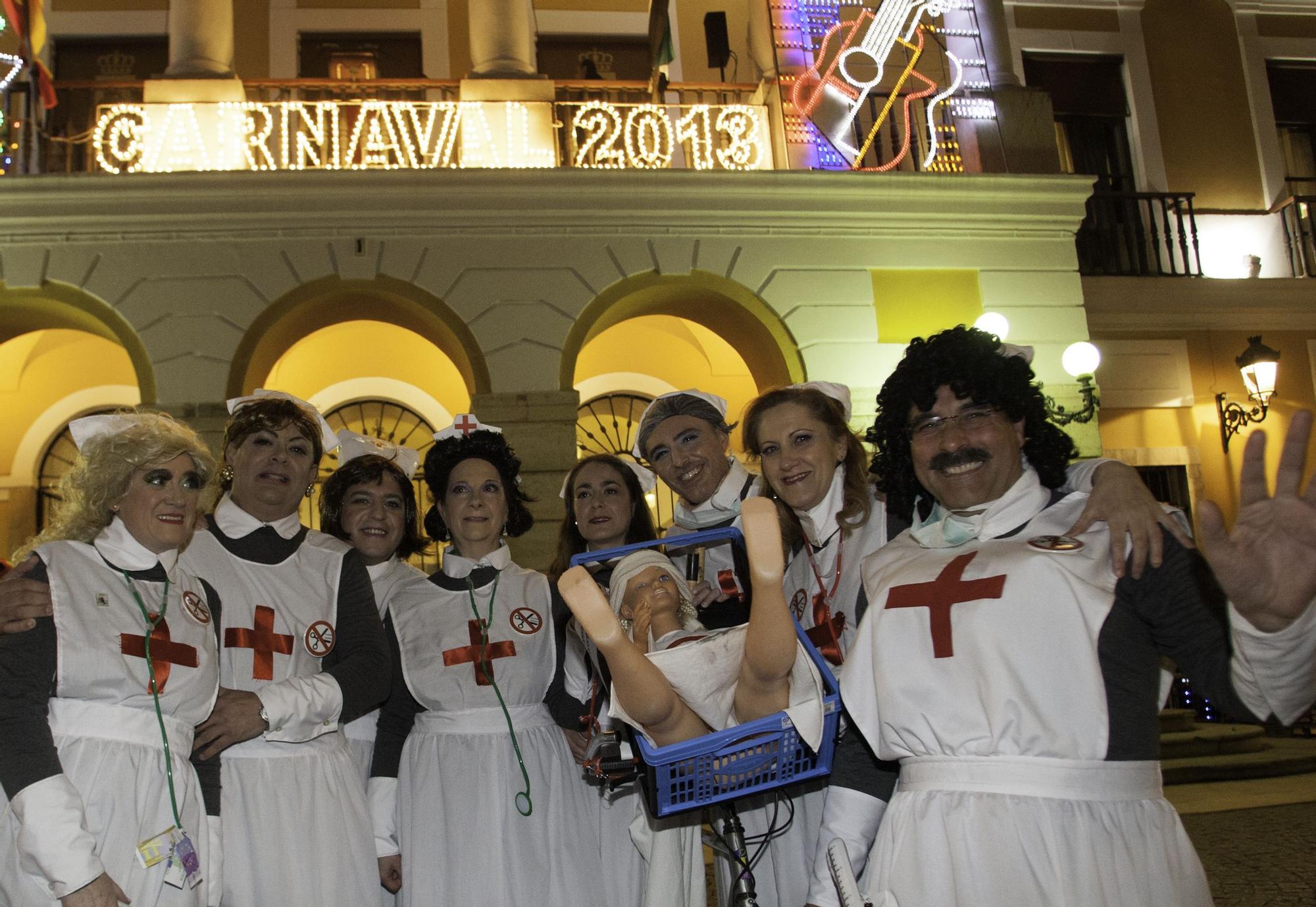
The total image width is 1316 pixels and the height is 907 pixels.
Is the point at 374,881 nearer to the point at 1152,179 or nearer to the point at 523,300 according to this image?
the point at 523,300

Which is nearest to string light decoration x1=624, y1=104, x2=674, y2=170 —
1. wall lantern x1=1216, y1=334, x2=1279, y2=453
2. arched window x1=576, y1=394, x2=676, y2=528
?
arched window x1=576, y1=394, x2=676, y2=528

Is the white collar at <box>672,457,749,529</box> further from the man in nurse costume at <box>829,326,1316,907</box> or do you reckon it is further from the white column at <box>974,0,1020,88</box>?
the white column at <box>974,0,1020,88</box>

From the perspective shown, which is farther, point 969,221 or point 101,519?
point 969,221

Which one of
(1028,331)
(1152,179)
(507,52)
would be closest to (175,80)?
(507,52)

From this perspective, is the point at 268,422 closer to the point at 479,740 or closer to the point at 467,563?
the point at 467,563

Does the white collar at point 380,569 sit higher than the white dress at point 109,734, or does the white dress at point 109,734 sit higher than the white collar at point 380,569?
the white collar at point 380,569

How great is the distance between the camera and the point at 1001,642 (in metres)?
2.26

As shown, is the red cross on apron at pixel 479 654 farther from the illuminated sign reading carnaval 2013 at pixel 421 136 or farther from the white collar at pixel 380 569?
the illuminated sign reading carnaval 2013 at pixel 421 136

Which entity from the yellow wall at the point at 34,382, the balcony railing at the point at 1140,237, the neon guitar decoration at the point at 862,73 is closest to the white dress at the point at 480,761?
the neon guitar decoration at the point at 862,73

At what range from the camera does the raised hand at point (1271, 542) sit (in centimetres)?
185

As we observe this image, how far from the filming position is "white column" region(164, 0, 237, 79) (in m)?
9.73

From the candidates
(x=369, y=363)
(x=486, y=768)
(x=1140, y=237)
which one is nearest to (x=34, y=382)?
(x=369, y=363)

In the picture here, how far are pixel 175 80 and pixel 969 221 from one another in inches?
296

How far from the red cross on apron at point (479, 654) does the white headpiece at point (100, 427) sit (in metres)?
1.29
